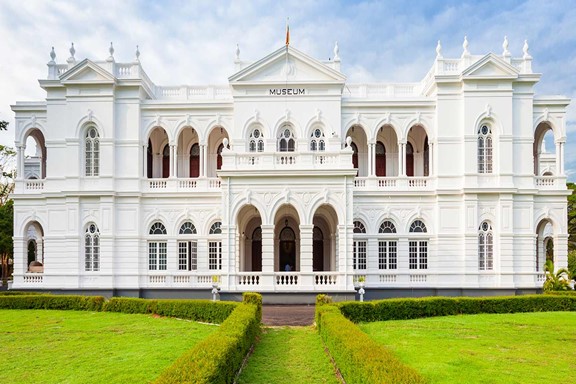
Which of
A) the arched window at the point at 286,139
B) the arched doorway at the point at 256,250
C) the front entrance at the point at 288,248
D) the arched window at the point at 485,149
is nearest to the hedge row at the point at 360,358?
the arched window at the point at 286,139

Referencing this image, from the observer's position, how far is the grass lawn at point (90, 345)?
11.5 metres

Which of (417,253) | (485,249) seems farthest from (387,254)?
(485,249)

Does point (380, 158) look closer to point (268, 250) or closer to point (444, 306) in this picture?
point (268, 250)

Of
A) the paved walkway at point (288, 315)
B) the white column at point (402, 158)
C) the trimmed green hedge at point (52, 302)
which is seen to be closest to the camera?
the paved walkway at point (288, 315)

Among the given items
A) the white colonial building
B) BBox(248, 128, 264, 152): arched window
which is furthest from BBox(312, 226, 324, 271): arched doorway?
BBox(248, 128, 264, 152): arched window

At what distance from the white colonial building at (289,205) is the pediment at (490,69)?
0.08 m

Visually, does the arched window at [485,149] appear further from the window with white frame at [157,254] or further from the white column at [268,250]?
the window with white frame at [157,254]

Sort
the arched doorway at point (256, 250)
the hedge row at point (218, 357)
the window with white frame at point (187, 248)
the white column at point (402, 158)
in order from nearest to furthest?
the hedge row at point (218, 357) → the window with white frame at point (187, 248) → the white column at point (402, 158) → the arched doorway at point (256, 250)

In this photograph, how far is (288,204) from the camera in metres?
26.4

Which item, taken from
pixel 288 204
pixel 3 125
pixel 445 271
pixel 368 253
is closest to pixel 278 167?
pixel 288 204

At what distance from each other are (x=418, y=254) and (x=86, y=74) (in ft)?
71.9

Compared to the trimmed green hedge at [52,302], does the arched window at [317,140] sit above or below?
above

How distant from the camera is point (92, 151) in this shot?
2941 cm

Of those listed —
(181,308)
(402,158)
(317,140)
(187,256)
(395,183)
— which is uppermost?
(317,140)
